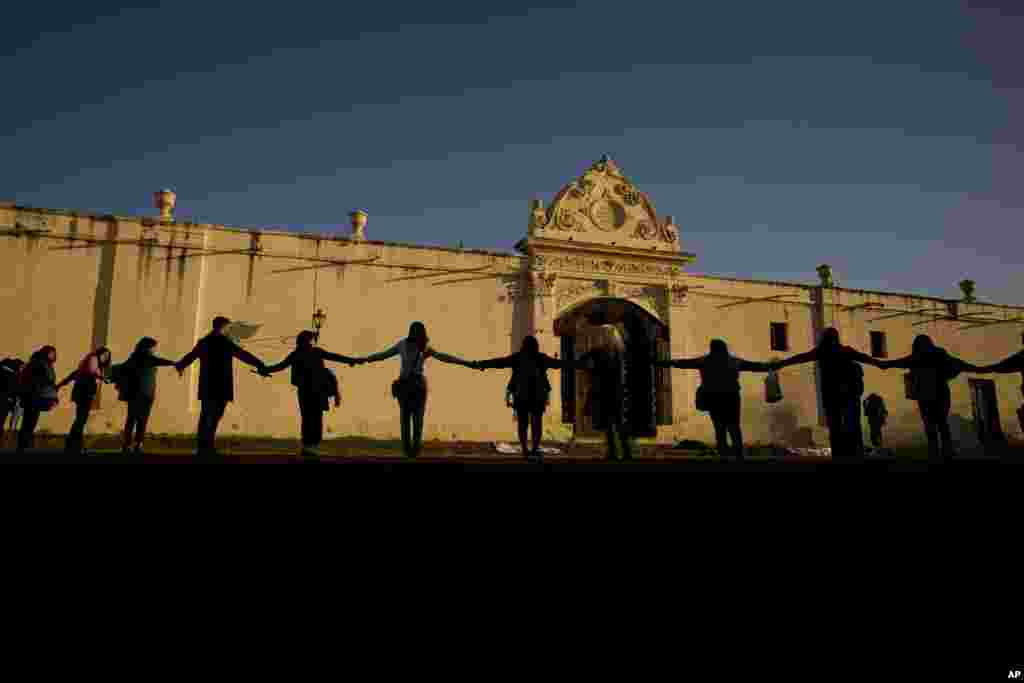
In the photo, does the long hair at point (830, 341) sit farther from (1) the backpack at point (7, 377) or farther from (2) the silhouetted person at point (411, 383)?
(1) the backpack at point (7, 377)

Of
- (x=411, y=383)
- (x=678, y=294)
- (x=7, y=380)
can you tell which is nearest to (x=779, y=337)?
(x=678, y=294)

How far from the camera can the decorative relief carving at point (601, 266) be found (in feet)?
62.8

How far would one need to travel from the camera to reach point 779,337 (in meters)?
21.6

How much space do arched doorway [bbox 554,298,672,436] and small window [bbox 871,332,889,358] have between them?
28.8 feet

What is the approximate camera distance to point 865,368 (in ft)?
70.4

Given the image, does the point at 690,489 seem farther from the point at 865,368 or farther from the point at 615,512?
the point at 865,368

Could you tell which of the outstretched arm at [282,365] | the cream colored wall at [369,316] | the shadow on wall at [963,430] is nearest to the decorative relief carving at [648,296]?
the cream colored wall at [369,316]

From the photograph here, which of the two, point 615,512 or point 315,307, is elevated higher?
point 315,307

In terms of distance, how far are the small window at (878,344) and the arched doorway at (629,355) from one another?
8785 mm

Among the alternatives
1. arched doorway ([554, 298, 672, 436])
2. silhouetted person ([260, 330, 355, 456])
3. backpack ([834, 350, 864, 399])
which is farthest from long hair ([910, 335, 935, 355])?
arched doorway ([554, 298, 672, 436])

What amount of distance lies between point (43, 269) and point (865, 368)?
83.1 ft

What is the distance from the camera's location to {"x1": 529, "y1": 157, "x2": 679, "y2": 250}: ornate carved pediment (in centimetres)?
→ 1956

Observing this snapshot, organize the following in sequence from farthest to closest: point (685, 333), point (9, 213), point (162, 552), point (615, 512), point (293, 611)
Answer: point (685, 333)
point (9, 213)
point (615, 512)
point (162, 552)
point (293, 611)

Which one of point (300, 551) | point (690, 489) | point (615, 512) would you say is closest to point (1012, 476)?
point (690, 489)
